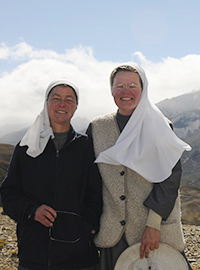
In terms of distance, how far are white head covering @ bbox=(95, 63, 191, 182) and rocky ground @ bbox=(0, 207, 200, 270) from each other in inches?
257

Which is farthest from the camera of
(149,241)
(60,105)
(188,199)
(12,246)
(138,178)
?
(188,199)

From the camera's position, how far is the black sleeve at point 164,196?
3537mm

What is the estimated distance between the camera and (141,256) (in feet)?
11.4

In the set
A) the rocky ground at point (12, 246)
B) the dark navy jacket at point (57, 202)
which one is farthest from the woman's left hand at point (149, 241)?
the rocky ground at point (12, 246)

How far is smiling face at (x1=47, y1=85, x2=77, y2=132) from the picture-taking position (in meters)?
3.71

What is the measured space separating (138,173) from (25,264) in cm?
190

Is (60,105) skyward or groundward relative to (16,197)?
skyward

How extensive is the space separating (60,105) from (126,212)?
5.82ft

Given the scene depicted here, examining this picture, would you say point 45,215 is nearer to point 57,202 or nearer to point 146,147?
point 57,202

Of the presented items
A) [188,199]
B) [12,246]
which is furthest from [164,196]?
[188,199]

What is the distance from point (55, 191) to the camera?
138 inches

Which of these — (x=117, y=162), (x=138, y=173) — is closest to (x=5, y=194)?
(x=117, y=162)

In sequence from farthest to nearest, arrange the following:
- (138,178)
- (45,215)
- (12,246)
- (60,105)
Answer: (12,246) < (138,178) < (60,105) < (45,215)

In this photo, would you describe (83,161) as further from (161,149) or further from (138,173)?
(161,149)
